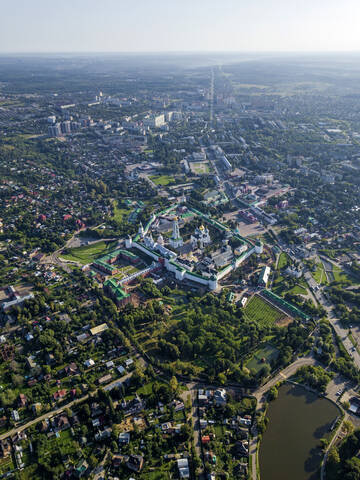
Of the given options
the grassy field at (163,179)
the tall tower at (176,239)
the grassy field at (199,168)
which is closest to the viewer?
the tall tower at (176,239)

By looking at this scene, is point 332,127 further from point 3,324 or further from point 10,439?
point 10,439

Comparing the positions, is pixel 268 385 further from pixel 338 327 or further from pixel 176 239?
pixel 176 239

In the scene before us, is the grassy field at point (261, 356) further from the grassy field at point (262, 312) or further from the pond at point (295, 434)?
the grassy field at point (262, 312)

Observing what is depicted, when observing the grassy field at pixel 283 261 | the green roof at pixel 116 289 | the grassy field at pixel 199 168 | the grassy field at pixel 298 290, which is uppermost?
the grassy field at pixel 199 168

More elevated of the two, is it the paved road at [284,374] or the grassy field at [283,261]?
the grassy field at [283,261]

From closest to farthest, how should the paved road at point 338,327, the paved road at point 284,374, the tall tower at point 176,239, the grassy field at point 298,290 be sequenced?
the paved road at point 284,374 → the paved road at point 338,327 → the grassy field at point 298,290 → the tall tower at point 176,239

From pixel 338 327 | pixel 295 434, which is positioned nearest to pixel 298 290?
pixel 338 327

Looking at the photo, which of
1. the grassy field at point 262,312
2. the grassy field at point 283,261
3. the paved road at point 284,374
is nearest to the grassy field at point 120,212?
the grassy field at point 283,261

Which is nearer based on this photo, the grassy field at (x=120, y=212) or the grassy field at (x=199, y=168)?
the grassy field at (x=120, y=212)
